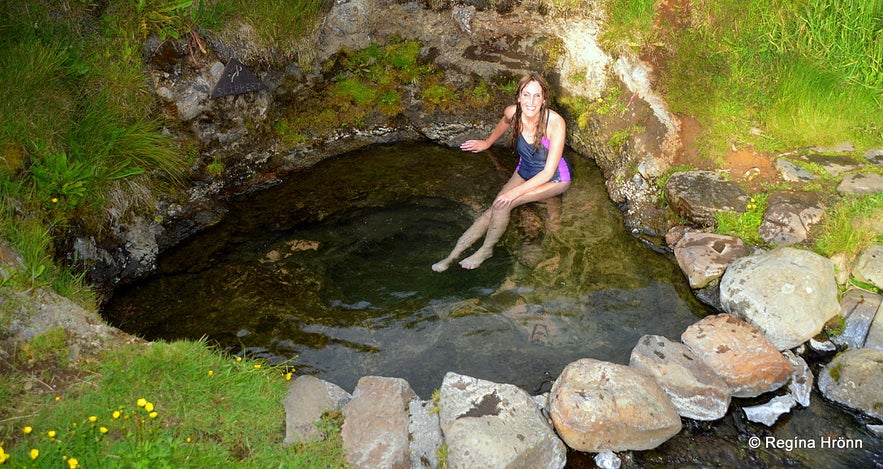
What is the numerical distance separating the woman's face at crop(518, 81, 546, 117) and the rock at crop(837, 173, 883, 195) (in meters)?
3.13

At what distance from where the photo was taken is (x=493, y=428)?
4.24 meters

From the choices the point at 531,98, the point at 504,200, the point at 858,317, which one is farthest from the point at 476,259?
the point at 858,317

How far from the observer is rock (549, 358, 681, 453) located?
4.47 m

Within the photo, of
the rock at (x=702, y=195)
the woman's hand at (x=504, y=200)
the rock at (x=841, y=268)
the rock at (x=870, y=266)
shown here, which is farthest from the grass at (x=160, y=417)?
the rock at (x=870, y=266)

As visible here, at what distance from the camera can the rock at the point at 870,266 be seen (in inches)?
216

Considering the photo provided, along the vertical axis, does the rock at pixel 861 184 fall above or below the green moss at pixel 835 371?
above

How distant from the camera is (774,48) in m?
6.84

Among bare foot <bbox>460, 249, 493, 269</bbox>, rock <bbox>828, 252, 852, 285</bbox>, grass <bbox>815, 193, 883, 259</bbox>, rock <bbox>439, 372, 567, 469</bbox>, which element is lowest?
rock <bbox>439, 372, 567, 469</bbox>

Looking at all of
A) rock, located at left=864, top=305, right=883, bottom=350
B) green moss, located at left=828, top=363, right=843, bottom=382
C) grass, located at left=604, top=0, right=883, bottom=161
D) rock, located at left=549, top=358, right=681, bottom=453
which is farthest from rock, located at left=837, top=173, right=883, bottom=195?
rock, located at left=549, top=358, right=681, bottom=453

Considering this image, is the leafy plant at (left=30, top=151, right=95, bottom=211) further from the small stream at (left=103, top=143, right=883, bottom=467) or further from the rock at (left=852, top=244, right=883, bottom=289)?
the rock at (left=852, top=244, right=883, bottom=289)

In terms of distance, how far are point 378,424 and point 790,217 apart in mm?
4548

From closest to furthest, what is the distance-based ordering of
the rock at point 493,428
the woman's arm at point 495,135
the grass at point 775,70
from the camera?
the rock at point 493,428, the grass at point 775,70, the woman's arm at point 495,135

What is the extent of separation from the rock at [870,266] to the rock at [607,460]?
304cm

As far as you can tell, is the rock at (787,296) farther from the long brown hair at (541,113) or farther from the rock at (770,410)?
the long brown hair at (541,113)
